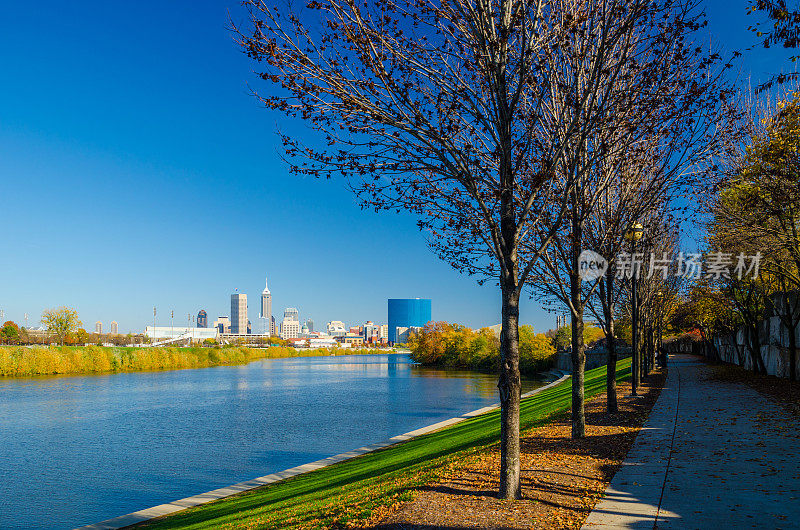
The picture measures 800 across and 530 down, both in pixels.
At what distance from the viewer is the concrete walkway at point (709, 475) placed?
6395 millimetres

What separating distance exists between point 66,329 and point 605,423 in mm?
120925

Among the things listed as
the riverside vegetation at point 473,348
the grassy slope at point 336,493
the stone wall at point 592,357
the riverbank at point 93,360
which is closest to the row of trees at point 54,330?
the riverbank at point 93,360

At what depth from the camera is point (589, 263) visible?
12828mm

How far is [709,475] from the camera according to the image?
8.30 metres

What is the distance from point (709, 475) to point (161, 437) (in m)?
23.4

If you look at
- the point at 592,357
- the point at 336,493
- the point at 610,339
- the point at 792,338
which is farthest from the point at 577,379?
the point at 592,357

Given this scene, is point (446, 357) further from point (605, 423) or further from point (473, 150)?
point (473, 150)

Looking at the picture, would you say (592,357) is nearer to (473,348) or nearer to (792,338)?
(473,348)

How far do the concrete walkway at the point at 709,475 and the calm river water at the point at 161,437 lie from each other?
12.6 m

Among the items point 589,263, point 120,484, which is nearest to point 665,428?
point 589,263

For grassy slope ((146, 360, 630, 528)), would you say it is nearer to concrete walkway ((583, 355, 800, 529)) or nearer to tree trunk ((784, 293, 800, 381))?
concrete walkway ((583, 355, 800, 529))

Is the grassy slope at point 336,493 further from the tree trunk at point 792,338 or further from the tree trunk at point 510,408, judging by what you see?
the tree trunk at point 792,338

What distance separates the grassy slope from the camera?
8234 millimetres

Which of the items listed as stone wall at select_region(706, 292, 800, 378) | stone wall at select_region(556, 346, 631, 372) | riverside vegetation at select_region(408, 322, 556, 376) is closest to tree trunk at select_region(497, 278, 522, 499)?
stone wall at select_region(706, 292, 800, 378)
